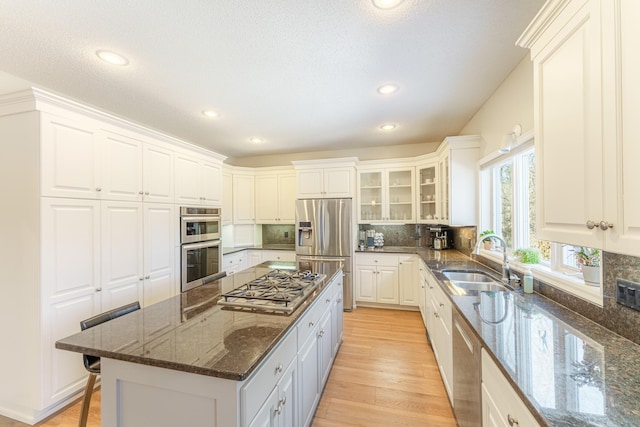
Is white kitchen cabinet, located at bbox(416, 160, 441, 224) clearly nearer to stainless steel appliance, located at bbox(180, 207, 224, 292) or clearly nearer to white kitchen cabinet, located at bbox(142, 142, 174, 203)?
stainless steel appliance, located at bbox(180, 207, 224, 292)

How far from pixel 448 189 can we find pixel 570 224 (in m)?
2.20

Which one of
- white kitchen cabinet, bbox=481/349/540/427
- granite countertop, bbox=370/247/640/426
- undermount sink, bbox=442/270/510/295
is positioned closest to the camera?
granite countertop, bbox=370/247/640/426

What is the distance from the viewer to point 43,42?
174 centimetres

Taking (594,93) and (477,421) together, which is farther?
(477,421)

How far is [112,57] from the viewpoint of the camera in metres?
1.92

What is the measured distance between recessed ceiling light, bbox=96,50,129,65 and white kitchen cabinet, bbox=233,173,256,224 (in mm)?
2757

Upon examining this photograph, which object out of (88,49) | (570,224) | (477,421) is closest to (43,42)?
(88,49)

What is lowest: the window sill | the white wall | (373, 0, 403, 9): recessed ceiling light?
the window sill

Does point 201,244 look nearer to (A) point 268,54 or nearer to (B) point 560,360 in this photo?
(A) point 268,54

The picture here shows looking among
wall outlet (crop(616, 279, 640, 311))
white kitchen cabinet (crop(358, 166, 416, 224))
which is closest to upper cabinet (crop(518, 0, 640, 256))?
wall outlet (crop(616, 279, 640, 311))

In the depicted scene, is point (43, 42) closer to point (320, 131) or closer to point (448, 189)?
point (320, 131)

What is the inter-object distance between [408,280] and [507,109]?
2.54m

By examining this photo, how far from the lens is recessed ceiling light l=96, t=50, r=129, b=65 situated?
6.13 feet

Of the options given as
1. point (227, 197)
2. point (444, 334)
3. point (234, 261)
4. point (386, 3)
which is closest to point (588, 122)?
point (386, 3)
